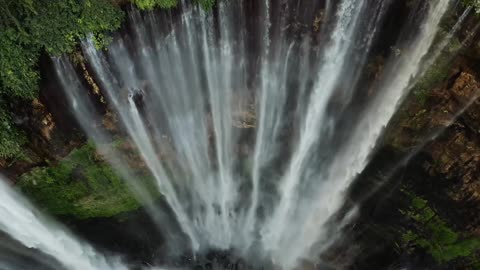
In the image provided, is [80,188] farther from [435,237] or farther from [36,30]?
[435,237]

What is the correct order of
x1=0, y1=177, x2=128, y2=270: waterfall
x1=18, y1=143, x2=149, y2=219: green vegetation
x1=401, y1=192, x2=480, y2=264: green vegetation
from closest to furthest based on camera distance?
x1=401, y1=192, x2=480, y2=264: green vegetation
x1=18, y1=143, x2=149, y2=219: green vegetation
x1=0, y1=177, x2=128, y2=270: waterfall

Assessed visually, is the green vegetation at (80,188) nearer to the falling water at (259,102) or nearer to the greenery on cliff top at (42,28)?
the falling water at (259,102)

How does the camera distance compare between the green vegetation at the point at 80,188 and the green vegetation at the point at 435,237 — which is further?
the green vegetation at the point at 80,188

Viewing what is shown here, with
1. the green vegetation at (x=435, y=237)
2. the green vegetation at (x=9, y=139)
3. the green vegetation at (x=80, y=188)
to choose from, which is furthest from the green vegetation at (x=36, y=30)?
the green vegetation at (x=435, y=237)

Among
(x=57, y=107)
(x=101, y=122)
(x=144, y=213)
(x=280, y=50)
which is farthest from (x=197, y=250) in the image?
(x=280, y=50)

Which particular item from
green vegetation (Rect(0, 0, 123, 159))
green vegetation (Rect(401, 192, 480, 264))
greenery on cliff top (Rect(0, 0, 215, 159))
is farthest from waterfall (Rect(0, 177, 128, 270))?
green vegetation (Rect(401, 192, 480, 264))

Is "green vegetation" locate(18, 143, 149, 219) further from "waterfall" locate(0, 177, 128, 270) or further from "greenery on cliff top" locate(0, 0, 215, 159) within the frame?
"greenery on cliff top" locate(0, 0, 215, 159)

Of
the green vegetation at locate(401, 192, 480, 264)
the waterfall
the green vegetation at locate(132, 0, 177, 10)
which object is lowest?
the green vegetation at locate(401, 192, 480, 264)

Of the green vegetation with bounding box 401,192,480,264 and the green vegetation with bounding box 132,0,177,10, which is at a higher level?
the green vegetation with bounding box 132,0,177,10
